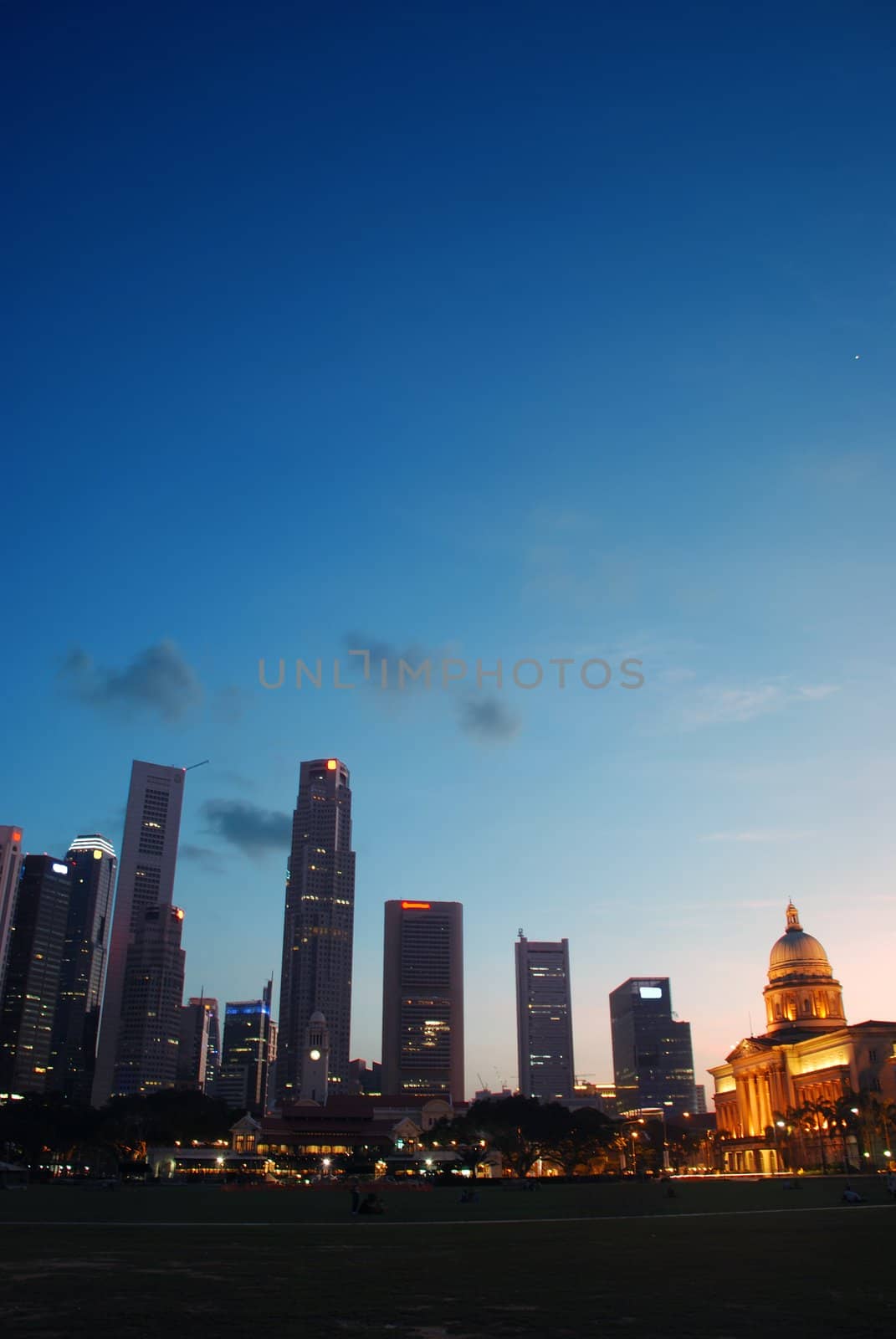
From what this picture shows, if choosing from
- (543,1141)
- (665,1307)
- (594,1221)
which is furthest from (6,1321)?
(543,1141)

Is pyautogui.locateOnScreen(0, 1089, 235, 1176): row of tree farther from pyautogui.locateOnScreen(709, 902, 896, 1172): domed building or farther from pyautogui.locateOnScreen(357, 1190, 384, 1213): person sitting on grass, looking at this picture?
pyautogui.locateOnScreen(357, 1190, 384, 1213): person sitting on grass

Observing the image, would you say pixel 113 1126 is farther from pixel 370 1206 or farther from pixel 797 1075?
pixel 370 1206

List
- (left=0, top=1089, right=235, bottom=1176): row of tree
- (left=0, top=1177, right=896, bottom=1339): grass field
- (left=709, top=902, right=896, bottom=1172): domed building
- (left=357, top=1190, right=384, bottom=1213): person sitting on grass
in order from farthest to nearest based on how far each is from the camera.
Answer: (left=709, top=902, right=896, bottom=1172): domed building, (left=0, top=1089, right=235, bottom=1176): row of tree, (left=357, top=1190, right=384, bottom=1213): person sitting on grass, (left=0, top=1177, right=896, bottom=1339): grass field

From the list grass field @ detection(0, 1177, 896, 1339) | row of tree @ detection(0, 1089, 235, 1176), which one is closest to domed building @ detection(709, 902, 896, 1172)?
row of tree @ detection(0, 1089, 235, 1176)

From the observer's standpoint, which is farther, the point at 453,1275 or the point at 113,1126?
the point at 113,1126

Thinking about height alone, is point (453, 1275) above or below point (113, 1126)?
below

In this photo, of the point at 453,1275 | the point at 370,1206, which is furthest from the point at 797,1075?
the point at 453,1275

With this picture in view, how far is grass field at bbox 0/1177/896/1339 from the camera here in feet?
55.1

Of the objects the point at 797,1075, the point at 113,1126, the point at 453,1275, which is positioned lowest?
the point at 453,1275

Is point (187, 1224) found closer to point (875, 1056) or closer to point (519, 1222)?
point (519, 1222)

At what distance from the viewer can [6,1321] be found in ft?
54.5

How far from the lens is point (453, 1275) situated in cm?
2395

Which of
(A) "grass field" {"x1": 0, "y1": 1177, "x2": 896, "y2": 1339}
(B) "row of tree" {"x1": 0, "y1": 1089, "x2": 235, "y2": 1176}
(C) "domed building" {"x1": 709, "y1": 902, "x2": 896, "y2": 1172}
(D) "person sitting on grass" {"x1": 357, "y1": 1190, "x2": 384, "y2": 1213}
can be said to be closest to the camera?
(A) "grass field" {"x1": 0, "y1": 1177, "x2": 896, "y2": 1339}

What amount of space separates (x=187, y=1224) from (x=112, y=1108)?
130 metres
